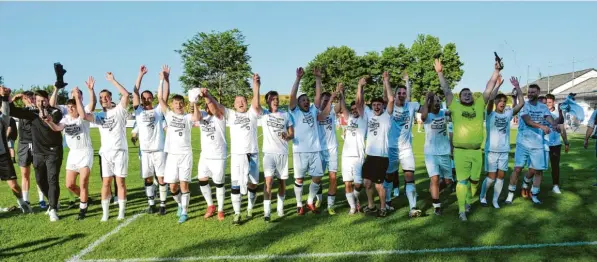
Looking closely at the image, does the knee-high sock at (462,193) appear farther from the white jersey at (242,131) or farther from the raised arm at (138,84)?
the raised arm at (138,84)

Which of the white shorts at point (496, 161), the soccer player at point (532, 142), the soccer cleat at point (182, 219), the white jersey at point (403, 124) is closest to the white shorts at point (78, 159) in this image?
the soccer cleat at point (182, 219)

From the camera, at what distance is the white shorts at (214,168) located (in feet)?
24.6

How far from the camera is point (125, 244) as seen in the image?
6.12 meters

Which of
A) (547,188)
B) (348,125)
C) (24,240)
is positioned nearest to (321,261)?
(348,125)

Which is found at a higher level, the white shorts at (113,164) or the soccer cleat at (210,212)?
the white shorts at (113,164)

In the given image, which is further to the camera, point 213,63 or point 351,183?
point 213,63

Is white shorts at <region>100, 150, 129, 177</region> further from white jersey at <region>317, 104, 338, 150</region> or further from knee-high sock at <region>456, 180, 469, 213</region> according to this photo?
knee-high sock at <region>456, 180, 469, 213</region>

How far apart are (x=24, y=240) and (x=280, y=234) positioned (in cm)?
402

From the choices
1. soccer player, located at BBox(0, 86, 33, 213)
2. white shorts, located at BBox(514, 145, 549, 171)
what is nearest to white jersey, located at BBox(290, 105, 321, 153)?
white shorts, located at BBox(514, 145, 549, 171)

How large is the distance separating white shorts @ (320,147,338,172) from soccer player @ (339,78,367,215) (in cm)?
36

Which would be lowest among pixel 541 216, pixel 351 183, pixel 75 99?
pixel 541 216

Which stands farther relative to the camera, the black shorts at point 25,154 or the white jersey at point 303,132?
the black shorts at point 25,154

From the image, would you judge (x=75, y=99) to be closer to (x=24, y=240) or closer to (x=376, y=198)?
(x=24, y=240)

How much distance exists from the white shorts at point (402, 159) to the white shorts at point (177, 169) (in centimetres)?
389
